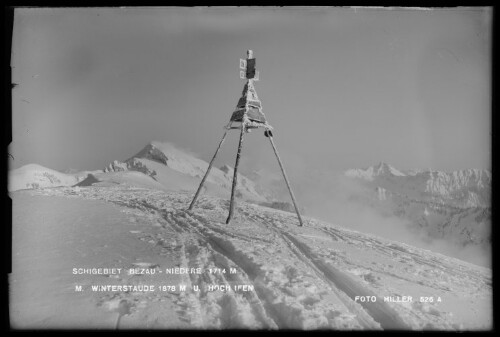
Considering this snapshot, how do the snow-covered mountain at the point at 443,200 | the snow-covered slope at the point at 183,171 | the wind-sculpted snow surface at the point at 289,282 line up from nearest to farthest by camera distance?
the wind-sculpted snow surface at the point at 289,282 < the snow-covered mountain at the point at 443,200 < the snow-covered slope at the point at 183,171

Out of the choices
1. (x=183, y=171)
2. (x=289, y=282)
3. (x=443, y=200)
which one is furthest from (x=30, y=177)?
(x=443, y=200)

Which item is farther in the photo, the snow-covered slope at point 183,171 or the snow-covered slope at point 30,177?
the snow-covered slope at point 183,171

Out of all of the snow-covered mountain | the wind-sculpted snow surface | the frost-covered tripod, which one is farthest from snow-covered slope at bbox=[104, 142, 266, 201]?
the snow-covered mountain

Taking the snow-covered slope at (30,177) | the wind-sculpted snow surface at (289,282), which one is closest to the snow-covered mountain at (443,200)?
the wind-sculpted snow surface at (289,282)

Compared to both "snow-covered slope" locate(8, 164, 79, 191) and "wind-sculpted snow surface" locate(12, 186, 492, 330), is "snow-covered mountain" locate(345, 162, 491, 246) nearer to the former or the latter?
"wind-sculpted snow surface" locate(12, 186, 492, 330)

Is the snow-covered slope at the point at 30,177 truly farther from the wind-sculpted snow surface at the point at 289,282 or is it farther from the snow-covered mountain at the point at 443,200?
the snow-covered mountain at the point at 443,200
